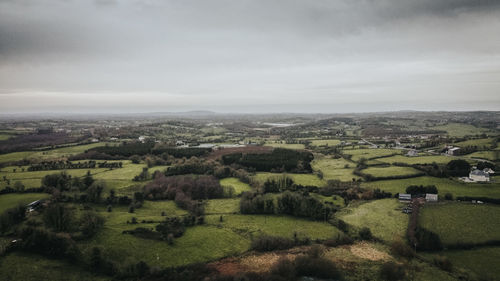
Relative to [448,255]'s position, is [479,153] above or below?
above

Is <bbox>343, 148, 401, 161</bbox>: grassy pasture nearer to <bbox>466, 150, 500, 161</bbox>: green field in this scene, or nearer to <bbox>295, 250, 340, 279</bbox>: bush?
<bbox>466, 150, 500, 161</bbox>: green field

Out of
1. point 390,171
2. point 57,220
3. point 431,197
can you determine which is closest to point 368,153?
point 390,171

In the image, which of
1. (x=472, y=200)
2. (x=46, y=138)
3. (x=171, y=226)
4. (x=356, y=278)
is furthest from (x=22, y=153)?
(x=472, y=200)

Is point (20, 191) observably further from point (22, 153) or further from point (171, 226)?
point (22, 153)

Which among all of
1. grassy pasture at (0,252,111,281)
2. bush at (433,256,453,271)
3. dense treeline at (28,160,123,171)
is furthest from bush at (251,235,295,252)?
dense treeline at (28,160,123,171)

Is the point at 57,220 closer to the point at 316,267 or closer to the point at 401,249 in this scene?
Answer: the point at 316,267
